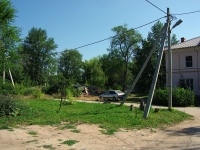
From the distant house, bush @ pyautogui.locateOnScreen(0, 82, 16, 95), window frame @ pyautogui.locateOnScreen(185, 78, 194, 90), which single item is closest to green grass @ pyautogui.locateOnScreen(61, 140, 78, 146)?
bush @ pyautogui.locateOnScreen(0, 82, 16, 95)

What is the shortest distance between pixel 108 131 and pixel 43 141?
2896mm

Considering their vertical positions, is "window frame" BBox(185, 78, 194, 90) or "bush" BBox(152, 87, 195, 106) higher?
"window frame" BBox(185, 78, 194, 90)

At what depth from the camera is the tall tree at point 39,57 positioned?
53.9 m

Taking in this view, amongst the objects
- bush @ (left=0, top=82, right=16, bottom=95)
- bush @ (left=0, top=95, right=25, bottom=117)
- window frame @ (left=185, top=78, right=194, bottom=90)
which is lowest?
bush @ (left=0, top=95, right=25, bottom=117)

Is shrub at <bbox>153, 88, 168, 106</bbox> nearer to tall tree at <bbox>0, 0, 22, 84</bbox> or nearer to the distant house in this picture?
the distant house

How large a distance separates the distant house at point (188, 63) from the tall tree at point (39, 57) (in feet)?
103

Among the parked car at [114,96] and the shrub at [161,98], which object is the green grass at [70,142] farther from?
the parked car at [114,96]

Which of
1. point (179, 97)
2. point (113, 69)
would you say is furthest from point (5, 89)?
point (113, 69)

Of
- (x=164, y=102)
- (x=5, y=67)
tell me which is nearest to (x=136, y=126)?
(x=5, y=67)

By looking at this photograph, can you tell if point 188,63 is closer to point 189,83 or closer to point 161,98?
point 189,83

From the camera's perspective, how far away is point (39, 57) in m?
54.3

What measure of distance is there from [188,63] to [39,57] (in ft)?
115

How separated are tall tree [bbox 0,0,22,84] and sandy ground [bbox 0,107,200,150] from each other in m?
5.08

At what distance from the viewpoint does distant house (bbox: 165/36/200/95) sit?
2950 centimetres
